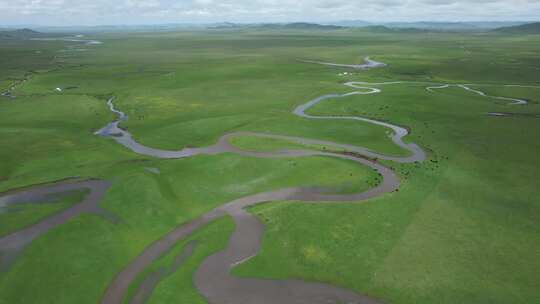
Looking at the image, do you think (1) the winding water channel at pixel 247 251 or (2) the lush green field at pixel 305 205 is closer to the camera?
(1) the winding water channel at pixel 247 251

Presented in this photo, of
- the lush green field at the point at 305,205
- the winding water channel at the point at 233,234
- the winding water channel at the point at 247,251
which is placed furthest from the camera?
the lush green field at the point at 305,205

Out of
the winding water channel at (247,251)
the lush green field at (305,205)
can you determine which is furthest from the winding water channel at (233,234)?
the lush green field at (305,205)

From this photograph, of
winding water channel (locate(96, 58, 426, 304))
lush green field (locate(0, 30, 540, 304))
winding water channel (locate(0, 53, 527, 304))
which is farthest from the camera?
lush green field (locate(0, 30, 540, 304))

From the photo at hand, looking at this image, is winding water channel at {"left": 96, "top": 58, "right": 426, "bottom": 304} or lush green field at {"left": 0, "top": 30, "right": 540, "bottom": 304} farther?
lush green field at {"left": 0, "top": 30, "right": 540, "bottom": 304}

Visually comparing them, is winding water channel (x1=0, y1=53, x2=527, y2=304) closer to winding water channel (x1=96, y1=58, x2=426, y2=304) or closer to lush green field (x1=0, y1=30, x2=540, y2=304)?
winding water channel (x1=96, y1=58, x2=426, y2=304)

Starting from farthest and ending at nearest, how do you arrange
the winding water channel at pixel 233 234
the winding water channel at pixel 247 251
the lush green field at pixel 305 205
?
1. the lush green field at pixel 305 205
2. the winding water channel at pixel 233 234
3. the winding water channel at pixel 247 251

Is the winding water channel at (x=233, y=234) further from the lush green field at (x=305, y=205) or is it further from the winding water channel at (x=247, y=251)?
the lush green field at (x=305, y=205)

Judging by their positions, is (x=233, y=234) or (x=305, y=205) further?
(x=305, y=205)

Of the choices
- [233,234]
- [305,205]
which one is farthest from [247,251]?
[305,205]

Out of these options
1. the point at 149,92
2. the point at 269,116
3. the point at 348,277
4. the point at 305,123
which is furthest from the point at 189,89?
the point at 348,277

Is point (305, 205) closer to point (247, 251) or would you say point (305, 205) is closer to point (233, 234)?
point (233, 234)

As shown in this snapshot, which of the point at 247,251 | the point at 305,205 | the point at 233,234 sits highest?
the point at 305,205

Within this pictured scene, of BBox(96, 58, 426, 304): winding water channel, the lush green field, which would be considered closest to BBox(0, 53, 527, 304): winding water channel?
BBox(96, 58, 426, 304): winding water channel
